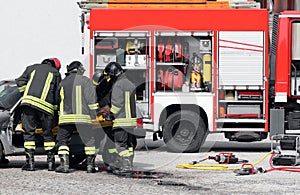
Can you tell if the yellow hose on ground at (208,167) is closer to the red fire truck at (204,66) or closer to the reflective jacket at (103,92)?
the reflective jacket at (103,92)

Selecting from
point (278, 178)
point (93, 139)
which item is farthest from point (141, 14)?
point (278, 178)

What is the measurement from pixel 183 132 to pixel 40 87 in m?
4.30

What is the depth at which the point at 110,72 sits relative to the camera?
1261 centimetres

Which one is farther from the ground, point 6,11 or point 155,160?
point 6,11

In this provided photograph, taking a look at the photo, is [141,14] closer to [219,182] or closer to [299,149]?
[299,149]

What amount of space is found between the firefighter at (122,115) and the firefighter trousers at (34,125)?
100 centimetres

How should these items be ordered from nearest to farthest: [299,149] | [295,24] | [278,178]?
[278,178], [299,149], [295,24]

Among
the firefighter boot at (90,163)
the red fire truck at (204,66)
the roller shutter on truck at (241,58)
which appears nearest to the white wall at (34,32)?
the red fire truck at (204,66)

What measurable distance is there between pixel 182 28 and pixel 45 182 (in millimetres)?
5820

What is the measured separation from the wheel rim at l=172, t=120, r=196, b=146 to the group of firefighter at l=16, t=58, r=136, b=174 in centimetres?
335

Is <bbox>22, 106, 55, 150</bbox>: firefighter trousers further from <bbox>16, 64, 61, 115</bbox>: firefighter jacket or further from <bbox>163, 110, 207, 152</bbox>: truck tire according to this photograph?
<bbox>163, 110, 207, 152</bbox>: truck tire

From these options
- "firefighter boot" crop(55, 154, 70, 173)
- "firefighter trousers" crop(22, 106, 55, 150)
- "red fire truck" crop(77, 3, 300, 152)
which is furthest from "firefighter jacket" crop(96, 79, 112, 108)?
"red fire truck" crop(77, 3, 300, 152)

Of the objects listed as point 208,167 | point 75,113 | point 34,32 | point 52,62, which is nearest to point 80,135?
point 75,113

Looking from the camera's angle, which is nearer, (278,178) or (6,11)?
(278,178)
